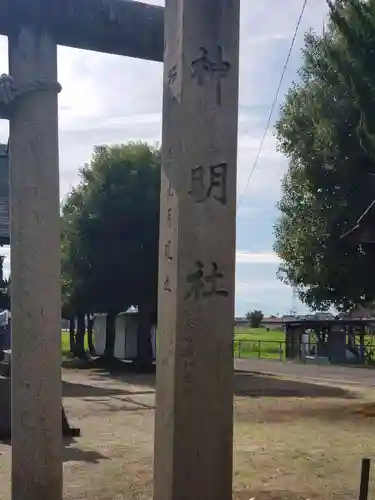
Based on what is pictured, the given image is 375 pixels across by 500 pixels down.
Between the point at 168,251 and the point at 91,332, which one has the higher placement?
the point at 168,251

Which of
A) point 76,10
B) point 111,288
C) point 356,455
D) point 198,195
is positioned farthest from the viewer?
point 111,288

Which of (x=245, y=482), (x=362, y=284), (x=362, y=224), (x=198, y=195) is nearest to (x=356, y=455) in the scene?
(x=245, y=482)

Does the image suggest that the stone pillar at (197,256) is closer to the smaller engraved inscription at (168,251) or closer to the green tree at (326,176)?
the smaller engraved inscription at (168,251)

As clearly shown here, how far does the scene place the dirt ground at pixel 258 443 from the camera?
8539 mm

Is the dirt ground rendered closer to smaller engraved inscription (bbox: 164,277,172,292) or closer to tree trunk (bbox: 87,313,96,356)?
smaller engraved inscription (bbox: 164,277,172,292)

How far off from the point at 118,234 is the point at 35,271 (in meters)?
24.7

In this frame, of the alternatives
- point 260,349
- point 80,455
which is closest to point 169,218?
point 80,455

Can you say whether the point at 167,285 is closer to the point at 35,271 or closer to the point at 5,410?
the point at 35,271

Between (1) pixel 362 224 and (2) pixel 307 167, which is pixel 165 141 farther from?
(2) pixel 307 167

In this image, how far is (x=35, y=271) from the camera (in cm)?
432

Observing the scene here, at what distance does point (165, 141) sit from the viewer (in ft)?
11.6

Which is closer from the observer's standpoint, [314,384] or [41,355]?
[41,355]

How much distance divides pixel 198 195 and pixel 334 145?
41.3ft

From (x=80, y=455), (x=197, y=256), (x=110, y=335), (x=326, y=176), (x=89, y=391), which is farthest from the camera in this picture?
(x=110, y=335)
